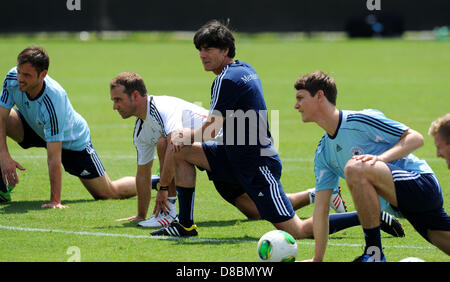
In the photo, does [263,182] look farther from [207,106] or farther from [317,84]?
[207,106]

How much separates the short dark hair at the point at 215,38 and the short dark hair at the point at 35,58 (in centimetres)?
226

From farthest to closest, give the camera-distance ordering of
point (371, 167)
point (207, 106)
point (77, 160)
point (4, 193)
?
1. point (207, 106)
2. point (77, 160)
3. point (4, 193)
4. point (371, 167)

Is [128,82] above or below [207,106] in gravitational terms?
above

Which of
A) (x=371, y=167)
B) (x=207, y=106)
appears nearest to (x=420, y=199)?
(x=371, y=167)

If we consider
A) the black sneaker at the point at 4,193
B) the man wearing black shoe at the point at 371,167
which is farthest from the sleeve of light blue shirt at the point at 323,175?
the black sneaker at the point at 4,193

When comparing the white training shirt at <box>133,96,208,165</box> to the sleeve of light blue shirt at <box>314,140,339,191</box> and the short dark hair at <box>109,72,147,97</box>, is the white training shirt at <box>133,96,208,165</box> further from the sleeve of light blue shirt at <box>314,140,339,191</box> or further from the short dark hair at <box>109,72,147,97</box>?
the sleeve of light blue shirt at <box>314,140,339,191</box>

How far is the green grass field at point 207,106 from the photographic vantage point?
24.8ft

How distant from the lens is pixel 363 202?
6500mm

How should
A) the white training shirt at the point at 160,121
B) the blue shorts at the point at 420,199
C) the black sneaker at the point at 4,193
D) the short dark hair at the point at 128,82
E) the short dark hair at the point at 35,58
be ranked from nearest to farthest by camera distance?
the blue shorts at the point at 420,199 → the short dark hair at the point at 128,82 → the white training shirt at the point at 160,121 → the short dark hair at the point at 35,58 → the black sneaker at the point at 4,193

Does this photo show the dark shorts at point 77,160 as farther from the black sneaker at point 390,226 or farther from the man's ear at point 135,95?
the black sneaker at point 390,226

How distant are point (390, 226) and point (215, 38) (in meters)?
2.62

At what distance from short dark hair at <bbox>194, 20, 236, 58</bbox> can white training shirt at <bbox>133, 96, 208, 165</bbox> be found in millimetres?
1000

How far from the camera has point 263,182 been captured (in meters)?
8.06

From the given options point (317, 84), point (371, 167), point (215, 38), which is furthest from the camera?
point (215, 38)
